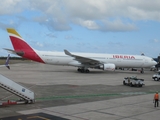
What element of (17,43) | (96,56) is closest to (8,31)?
(17,43)

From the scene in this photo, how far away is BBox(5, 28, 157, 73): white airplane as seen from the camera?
4475cm

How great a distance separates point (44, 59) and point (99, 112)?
1315 inches

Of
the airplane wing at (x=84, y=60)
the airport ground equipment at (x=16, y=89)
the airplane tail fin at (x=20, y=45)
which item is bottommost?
the airport ground equipment at (x=16, y=89)

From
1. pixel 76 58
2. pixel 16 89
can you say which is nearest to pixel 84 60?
pixel 76 58

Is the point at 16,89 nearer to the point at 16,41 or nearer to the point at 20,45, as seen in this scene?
the point at 20,45

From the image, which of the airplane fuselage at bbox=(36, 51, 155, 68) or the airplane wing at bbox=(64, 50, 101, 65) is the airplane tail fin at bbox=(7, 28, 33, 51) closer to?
the airplane fuselage at bbox=(36, 51, 155, 68)

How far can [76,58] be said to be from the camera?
151 feet

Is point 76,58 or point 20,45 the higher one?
point 20,45

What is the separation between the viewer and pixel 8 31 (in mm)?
44781

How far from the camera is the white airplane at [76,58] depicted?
44750 millimetres

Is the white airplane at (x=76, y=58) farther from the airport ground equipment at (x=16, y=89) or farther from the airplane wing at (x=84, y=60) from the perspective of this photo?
the airport ground equipment at (x=16, y=89)

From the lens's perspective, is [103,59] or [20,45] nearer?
[20,45]

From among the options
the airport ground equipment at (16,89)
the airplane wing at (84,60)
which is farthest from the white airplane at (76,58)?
the airport ground equipment at (16,89)

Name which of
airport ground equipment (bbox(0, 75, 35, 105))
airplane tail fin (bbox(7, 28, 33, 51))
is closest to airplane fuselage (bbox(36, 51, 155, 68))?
airplane tail fin (bbox(7, 28, 33, 51))
